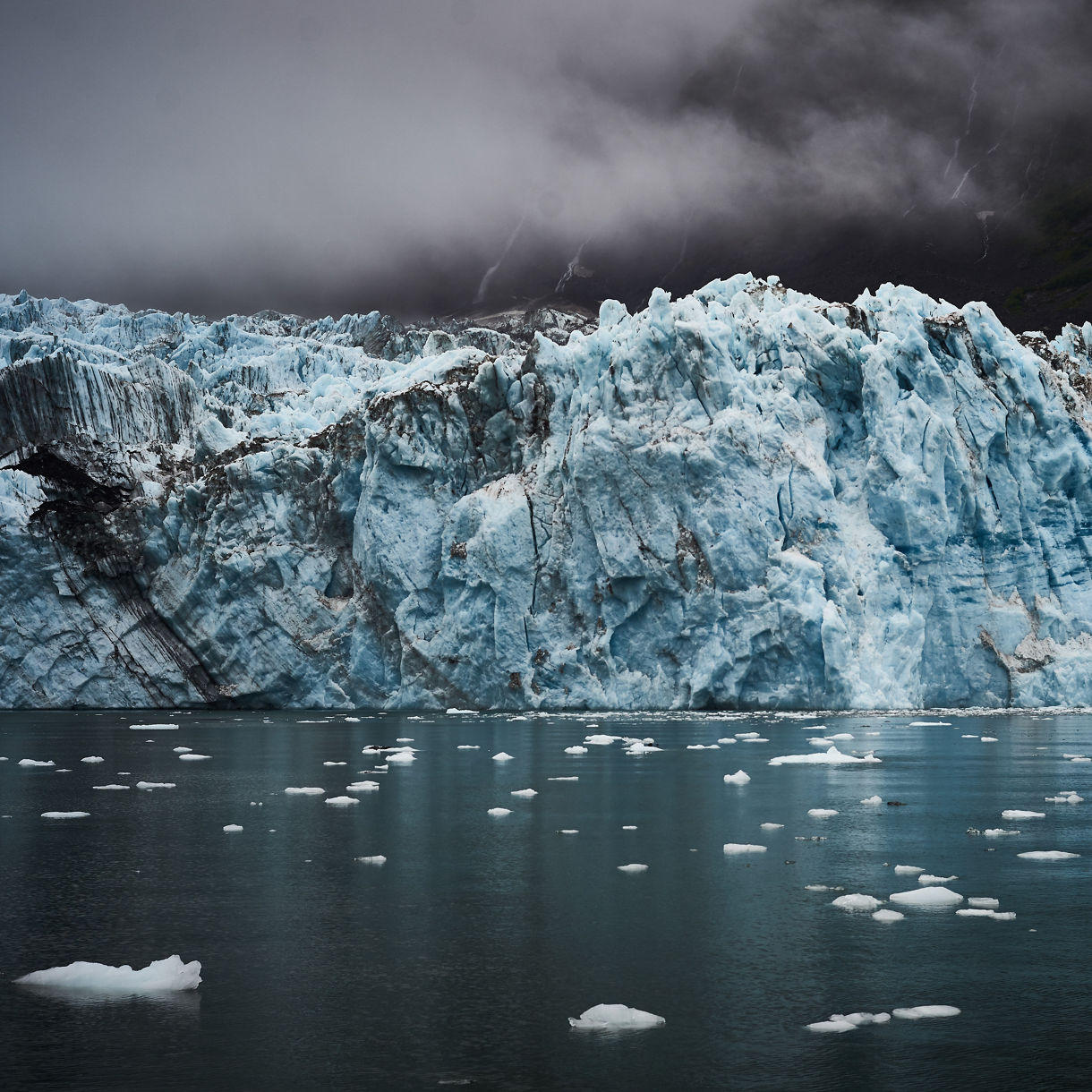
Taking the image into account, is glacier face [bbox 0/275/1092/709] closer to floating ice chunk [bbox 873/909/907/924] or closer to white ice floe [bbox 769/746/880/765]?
white ice floe [bbox 769/746/880/765]

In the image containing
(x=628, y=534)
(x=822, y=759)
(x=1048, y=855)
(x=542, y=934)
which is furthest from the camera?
(x=628, y=534)

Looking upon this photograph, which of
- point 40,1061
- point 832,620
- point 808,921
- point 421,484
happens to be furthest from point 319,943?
point 421,484

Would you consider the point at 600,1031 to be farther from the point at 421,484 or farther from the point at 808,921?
the point at 421,484

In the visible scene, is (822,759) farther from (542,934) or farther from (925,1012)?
(925,1012)

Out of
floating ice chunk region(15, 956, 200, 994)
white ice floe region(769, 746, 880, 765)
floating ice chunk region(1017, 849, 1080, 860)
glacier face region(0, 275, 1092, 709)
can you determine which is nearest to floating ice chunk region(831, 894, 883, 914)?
floating ice chunk region(1017, 849, 1080, 860)

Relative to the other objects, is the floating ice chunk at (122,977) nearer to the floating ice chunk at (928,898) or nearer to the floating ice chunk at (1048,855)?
the floating ice chunk at (928,898)

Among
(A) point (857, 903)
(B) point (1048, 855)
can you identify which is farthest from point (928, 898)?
(B) point (1048, 855)
